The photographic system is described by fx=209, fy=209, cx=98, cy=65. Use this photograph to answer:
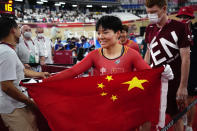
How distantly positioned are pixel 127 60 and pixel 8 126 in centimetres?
123

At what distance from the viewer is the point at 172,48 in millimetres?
2090

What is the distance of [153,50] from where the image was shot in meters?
2.22

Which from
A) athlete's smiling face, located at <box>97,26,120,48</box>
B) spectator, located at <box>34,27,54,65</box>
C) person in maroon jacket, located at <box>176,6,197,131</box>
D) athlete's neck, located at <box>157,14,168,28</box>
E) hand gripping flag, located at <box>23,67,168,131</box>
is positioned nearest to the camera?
hand gripping flag, located at <box>23,67,168,131</box>

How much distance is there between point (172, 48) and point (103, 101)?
0.89 m

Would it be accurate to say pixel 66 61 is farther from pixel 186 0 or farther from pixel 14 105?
pixel 186 0

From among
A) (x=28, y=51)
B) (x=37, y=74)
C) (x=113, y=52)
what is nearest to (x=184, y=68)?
(x=113, y=52)

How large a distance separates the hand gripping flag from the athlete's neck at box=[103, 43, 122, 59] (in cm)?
21

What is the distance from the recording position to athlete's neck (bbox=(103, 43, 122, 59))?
1921 mm

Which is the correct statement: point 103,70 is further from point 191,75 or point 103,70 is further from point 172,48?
point 191,75

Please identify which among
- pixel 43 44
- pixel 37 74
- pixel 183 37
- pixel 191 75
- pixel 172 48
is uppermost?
pixel 183 37

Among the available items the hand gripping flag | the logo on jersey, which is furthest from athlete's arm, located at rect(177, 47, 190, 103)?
the logo on jersey

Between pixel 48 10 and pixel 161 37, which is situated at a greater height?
pixel 48 10

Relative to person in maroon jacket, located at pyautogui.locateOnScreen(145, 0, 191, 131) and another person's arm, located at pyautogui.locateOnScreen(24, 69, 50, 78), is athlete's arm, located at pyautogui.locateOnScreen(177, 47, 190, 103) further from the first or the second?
another person's arm, located at pyautogui.locateOnScreen(24, 69, 50, 78)

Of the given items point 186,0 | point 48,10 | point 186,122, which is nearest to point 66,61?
point 186,122
